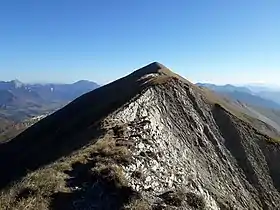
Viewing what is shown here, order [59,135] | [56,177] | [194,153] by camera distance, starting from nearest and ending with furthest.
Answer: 1. [56,177]
2. [194,153]
3. [59,135]

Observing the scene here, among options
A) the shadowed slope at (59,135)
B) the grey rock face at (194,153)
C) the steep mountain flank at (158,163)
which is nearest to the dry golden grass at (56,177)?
the steep mountain flank at (158,163)

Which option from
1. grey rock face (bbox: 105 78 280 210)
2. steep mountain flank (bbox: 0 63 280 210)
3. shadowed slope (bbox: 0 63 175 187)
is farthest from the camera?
shadowed slope (bbox: 0 63 175 187)

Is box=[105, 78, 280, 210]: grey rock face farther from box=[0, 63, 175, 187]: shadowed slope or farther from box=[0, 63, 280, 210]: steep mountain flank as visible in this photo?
box=[0, 63, 175, 187]: shadowed slope

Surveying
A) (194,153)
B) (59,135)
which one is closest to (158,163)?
(194,153)

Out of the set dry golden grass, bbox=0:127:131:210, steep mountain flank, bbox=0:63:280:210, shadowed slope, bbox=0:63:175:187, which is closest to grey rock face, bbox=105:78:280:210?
steep mountain flank, bbox=0:63:280:210

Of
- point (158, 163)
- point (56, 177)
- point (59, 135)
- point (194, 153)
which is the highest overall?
point (56, 177)

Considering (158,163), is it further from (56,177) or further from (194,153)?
(194,153)

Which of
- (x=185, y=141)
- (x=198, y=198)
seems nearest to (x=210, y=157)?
(x=185, y=141)
